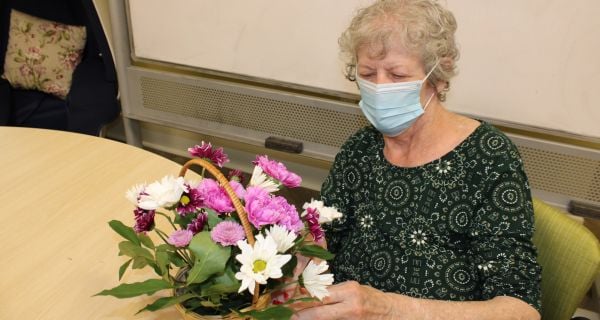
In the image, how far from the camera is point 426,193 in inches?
45.6

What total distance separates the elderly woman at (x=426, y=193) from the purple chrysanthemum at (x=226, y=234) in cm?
38

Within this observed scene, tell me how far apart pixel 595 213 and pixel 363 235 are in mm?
1116

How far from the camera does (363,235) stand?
4.05ft

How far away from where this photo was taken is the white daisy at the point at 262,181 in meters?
0.79

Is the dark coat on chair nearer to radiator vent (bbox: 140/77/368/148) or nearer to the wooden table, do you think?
radiator vent (bbox: 140/77/368/148)

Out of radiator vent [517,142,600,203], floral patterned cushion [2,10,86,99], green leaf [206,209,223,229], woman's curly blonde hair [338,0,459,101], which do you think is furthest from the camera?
floral patterned cushion [2,10,86,99]

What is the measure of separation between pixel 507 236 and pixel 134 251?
0.74 metres

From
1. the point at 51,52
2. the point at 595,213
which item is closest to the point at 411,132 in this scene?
the point at 595,213

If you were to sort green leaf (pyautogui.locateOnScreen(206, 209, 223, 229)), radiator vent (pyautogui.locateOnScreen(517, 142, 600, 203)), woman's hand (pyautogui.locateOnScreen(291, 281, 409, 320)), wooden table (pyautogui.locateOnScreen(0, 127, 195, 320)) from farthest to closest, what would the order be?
1. radiator vent (pyautogui.locateOnScreen(517, 142, 600, 203))
2. wooden table (pyautogui.locateOnScreen(0, 127, 195, 320))
3. woman's hand (pyautogui.locateOnScreen(291, 281, 409, 320))
4. green leaf (pyautogui.locateOnScreen(206, 209, 223, 229))

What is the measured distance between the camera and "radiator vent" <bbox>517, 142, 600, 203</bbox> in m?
1.81

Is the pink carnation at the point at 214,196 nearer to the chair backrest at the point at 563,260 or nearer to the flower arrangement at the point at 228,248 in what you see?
→ the flower arrangement at the point at 228,248

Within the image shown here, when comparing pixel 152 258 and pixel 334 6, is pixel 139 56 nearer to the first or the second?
pixel 334 6

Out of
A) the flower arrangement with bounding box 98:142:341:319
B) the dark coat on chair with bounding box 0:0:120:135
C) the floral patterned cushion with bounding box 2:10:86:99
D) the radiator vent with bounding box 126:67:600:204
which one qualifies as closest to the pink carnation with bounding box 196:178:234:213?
the flower arrangement with bounding box 98:142:341:319

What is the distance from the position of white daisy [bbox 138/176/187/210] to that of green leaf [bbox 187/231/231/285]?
8 centimetres
